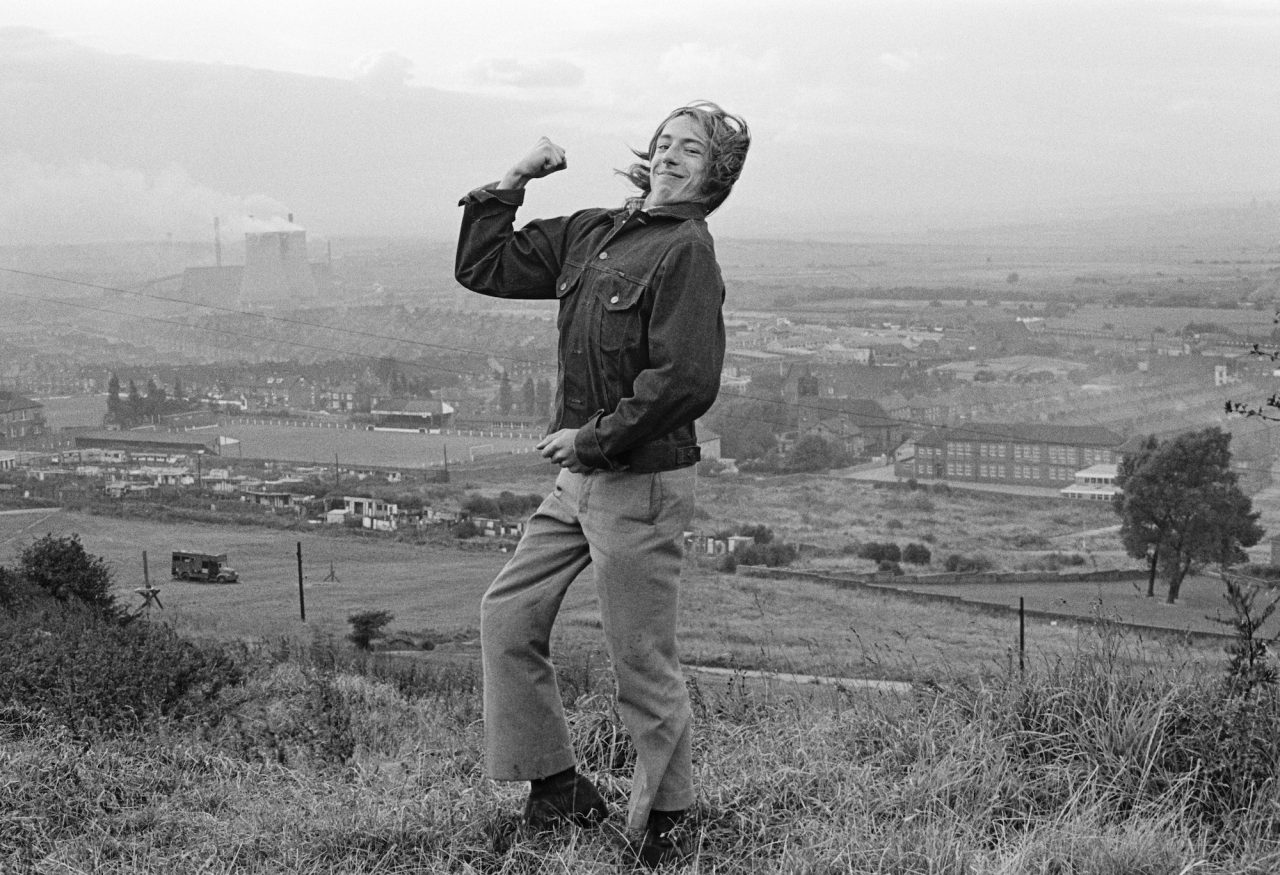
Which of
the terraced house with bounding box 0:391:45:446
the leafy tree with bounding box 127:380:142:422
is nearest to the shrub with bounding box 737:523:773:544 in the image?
the leafy tree with bounding box 127:380:142:422

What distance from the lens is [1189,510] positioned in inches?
645

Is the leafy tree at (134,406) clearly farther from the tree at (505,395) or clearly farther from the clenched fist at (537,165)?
the clenched fist at (537,165)

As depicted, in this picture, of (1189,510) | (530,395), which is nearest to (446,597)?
(1189,510)

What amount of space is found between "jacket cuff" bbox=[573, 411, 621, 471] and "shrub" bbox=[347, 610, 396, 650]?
960cm

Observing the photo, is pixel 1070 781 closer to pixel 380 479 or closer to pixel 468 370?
pixel 380 479

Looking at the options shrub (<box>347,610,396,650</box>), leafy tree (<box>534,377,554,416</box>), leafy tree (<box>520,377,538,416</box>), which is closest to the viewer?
shrub (<box>347,610,396,650</box>)

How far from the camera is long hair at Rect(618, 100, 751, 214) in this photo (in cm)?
246

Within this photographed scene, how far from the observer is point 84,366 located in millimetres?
27391

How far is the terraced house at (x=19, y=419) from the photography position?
2273 cm

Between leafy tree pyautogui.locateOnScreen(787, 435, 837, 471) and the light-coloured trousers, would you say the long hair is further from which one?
leafy tree pyautogui.locateOnScreen(787, 435, 837, 471)

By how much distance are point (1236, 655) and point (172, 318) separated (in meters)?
29.8

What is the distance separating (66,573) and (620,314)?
24.7ft

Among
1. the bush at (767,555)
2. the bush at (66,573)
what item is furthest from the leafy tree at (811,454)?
the bush at (66,573)

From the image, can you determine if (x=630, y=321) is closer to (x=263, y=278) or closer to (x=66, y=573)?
(x=66, y=573)
